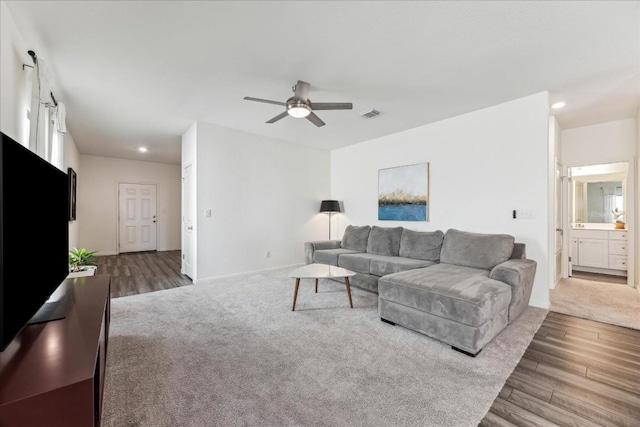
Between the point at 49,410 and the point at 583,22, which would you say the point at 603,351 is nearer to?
the point at 583,22

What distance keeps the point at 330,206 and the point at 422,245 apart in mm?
2245

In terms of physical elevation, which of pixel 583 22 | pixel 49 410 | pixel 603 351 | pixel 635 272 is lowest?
pixel 603 351

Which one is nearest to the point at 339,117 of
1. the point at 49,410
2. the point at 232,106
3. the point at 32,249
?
the point at 232,106

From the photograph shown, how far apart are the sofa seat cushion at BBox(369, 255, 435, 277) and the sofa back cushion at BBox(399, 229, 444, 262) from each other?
0.11 metres

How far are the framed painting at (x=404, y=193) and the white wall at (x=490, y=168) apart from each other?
105 mm

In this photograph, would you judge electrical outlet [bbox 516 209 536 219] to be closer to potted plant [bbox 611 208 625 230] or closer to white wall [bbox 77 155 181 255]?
potted plant [bbox 611 208 625 230]

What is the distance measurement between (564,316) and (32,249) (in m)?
4.39

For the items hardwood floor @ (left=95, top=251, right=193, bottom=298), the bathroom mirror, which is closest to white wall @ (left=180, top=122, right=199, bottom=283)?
hardwood floor @ (left=95, top=251, right=193, bottom=298)

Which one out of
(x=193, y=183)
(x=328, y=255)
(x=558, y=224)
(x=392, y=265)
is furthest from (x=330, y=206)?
(x=558, y=224)

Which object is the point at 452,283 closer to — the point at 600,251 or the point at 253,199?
the point at 253,199

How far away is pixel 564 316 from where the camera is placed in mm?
2986

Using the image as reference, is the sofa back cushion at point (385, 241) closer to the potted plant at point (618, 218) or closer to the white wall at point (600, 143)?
the white wall at point (600, 143)

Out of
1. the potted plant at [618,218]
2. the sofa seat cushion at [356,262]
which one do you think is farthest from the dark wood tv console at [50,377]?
the potted plant at [618,218]

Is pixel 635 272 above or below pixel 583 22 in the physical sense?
below
